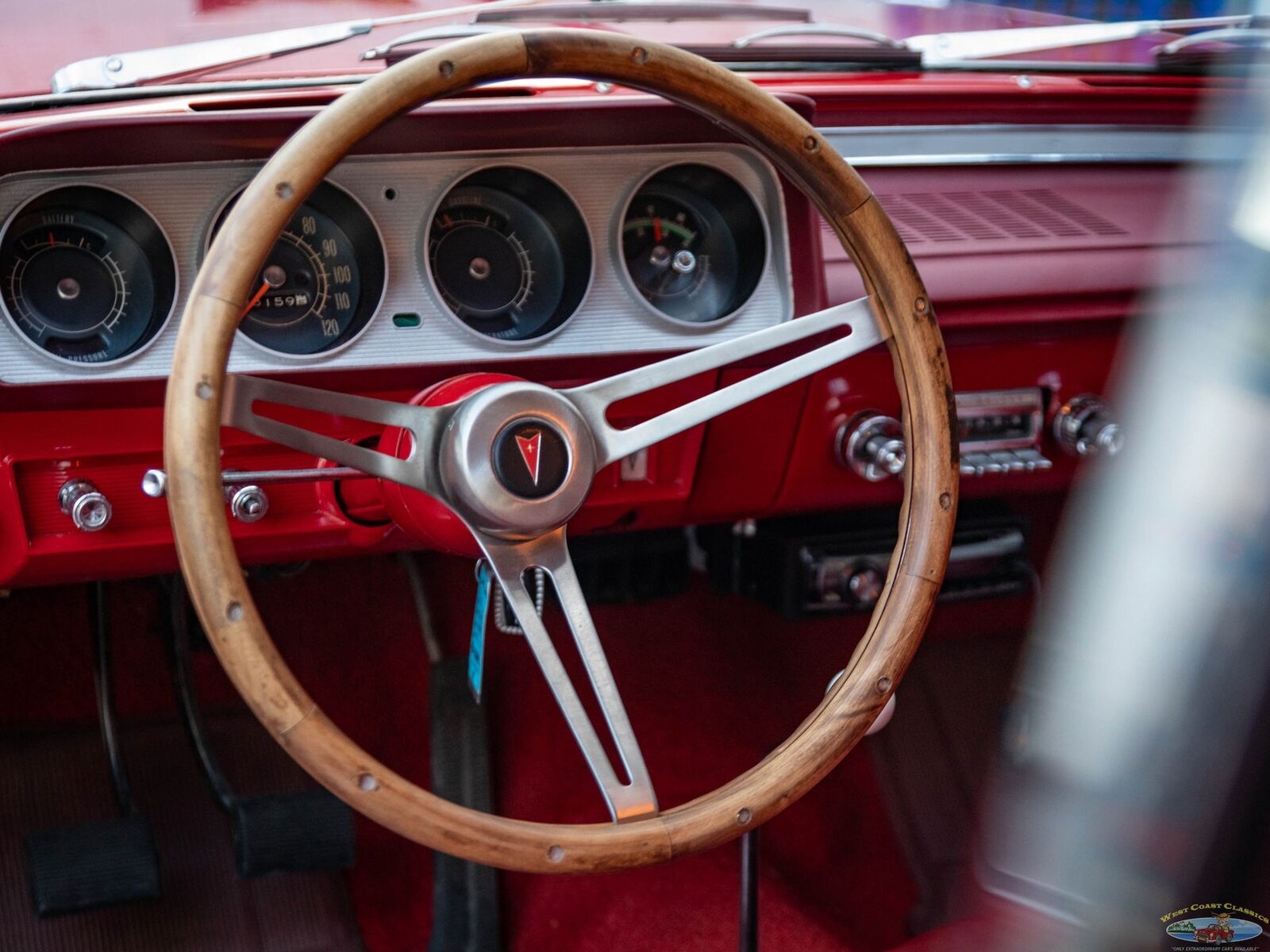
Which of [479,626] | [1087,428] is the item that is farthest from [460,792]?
[1087,428]

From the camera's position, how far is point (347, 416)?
40.1 inches

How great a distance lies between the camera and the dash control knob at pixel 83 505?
129cm

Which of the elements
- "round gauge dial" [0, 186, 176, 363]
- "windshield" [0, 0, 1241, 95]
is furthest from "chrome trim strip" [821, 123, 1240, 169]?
"round gauge dial" [0, 186, 176, 363]

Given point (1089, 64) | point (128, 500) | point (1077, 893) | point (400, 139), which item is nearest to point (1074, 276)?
point (1089, 64)

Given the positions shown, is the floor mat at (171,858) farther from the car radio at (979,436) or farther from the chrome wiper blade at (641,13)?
the chrome wiper blade at (641,13)

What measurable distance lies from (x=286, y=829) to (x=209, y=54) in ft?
3.46

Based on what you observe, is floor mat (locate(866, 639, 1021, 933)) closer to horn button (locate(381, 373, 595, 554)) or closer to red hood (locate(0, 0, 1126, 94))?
red hood (locate(0, 0, 1126, 94))

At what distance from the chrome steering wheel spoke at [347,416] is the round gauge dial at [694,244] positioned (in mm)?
446

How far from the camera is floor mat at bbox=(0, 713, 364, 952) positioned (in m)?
1.80

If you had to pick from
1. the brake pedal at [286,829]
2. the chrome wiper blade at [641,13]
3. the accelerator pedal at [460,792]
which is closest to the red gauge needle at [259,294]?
the chrome wiper blade at [641,13]

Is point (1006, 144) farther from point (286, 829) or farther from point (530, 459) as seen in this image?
point (286, 829)

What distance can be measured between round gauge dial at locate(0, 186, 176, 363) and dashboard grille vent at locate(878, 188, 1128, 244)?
0.87 metres

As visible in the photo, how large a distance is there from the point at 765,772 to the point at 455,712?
1095 millimetres

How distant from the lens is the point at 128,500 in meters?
1.33
